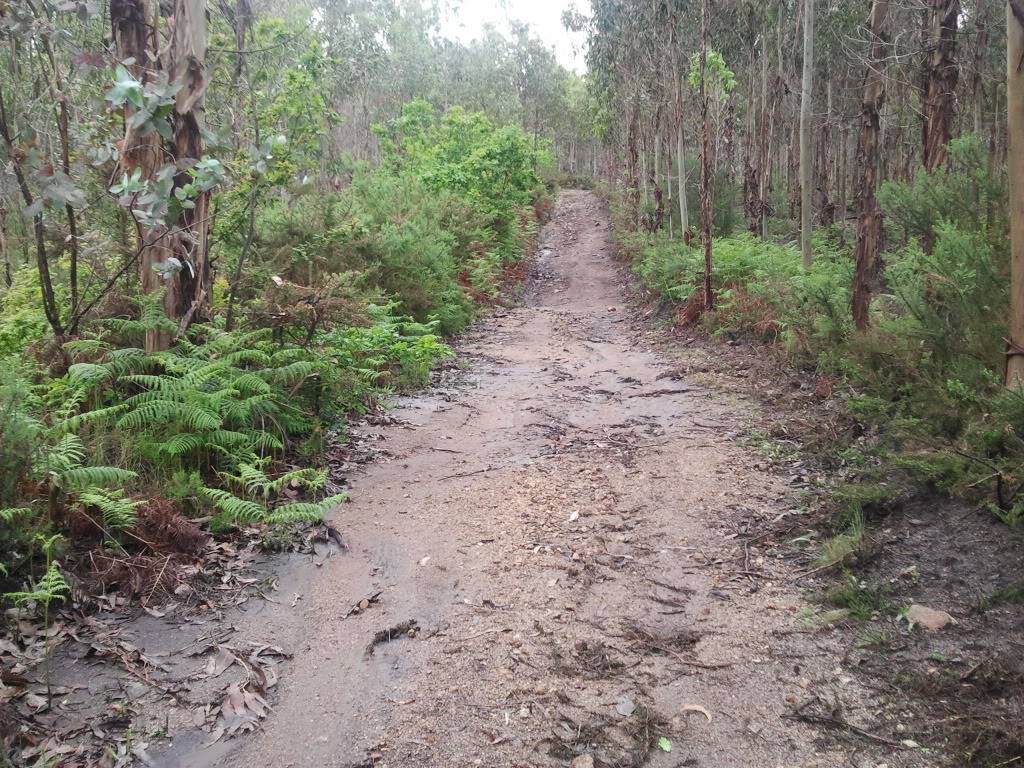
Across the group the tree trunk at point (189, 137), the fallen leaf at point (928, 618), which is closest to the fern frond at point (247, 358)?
the tree trunk at point (189, 137)

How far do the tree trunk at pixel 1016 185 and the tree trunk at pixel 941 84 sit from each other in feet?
19.6

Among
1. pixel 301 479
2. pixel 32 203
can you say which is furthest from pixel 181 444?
pixel 32 203

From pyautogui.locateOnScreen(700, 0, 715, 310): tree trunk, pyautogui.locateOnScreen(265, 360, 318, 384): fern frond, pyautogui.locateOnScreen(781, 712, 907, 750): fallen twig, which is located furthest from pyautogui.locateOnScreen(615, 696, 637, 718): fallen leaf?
pyautogui.locateOnScreen(700, 0, 715, 310): tree trunk

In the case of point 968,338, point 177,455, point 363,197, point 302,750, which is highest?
point 363,197

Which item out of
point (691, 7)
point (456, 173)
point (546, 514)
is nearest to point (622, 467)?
point (546, 514)

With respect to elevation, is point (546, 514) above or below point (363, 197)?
below

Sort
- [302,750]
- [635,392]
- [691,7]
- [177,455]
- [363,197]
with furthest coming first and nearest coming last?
[691,7] → [363,197] → [635,392] → [177,455] → [302,750]

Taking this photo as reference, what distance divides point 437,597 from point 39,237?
385 centimetres

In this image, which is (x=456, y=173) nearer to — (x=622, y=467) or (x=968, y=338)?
(x=622, y=467)

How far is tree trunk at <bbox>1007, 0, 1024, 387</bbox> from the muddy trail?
1.76 m

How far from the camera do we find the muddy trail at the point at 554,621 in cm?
315

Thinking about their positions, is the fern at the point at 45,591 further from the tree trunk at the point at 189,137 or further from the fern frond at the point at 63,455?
the tree trunk at the point at 189,137

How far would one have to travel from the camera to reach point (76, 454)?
4.29 meters

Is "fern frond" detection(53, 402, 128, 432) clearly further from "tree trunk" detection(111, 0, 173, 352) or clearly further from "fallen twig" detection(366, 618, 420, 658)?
"fallen twig" detection(366, 618, 420, 658)
